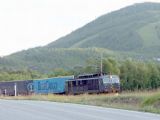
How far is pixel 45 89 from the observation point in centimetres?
7212

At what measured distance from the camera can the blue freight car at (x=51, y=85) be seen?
67875 millimetres

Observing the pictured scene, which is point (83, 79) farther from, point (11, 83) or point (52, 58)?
point (52, 58)

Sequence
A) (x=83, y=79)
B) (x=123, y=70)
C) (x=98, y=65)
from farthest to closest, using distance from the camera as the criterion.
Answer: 1. (x=98, y=65)
2. (x=123, y=70)
3. (x=83, y=79)

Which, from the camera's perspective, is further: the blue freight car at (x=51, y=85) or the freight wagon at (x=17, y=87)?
the freight wagon at (x=17, y=87)

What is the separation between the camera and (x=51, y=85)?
70438 millimetres

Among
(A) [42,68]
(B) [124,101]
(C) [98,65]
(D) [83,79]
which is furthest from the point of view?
(A) [42,68]

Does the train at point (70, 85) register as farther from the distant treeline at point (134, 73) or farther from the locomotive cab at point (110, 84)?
the distant treeline at point (134, 73)

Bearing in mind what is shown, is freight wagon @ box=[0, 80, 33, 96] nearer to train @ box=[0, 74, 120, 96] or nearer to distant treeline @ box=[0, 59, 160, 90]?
train @ box=[0, 74, 120, 96]

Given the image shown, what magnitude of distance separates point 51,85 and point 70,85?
7323mm

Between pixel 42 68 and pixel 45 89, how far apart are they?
361 feet

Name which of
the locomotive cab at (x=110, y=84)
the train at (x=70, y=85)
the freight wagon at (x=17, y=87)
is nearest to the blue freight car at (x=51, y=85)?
the train at (x=70, y=85)

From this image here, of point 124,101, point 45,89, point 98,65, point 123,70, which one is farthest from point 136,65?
point 124,101

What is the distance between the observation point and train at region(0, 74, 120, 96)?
195 ft

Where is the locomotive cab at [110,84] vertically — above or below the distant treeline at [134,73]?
below
